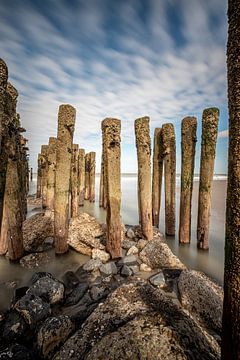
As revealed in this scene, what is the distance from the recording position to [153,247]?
5.71 meters

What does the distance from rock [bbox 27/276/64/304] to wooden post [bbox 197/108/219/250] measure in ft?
15.1

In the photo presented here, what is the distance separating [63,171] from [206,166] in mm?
4325

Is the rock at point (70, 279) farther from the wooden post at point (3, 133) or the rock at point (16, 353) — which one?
the wooden post at point (3, 133)

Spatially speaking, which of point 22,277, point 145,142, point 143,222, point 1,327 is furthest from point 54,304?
point 145,142

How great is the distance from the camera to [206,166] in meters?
6.49

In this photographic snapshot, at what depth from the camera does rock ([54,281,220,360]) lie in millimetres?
2016

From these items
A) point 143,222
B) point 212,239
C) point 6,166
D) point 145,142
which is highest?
point 145,142

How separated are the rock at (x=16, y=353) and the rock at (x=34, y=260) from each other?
2.77m

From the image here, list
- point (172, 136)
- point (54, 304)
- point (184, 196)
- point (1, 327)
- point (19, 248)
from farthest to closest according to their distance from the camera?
1. point (172, 136)
2. point (184, 196)
3. point (19, 248)
4. point (54, 304)
5. point (1, 327)

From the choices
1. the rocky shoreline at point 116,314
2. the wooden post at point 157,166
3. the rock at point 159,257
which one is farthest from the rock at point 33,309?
the wooden post at point 157,166

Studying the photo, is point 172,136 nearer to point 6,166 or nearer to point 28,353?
point 6,166

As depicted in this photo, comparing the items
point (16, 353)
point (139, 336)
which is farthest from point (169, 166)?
point (16, 353)

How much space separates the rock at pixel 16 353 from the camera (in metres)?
2.46

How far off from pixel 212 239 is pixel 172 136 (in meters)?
4.29
